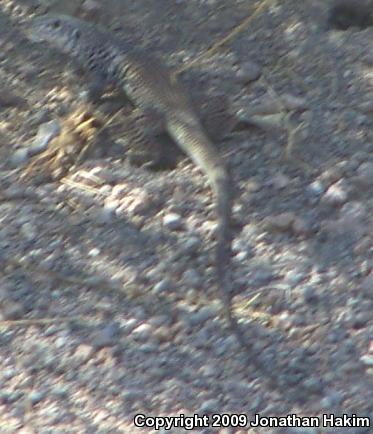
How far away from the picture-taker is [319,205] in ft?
16.0

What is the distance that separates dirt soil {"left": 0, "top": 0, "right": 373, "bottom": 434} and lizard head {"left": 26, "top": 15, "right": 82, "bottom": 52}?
6 centimetres

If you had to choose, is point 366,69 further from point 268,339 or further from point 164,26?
point 268,339

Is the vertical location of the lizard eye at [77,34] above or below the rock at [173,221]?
above

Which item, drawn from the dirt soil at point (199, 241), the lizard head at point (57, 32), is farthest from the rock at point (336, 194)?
the lizard head at point (57, 32)

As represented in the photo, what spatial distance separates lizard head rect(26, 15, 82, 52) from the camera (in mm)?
5715

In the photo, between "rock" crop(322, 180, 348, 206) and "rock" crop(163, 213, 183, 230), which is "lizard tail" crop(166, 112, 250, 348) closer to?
"rock" crop(163, 213, 183, 230)

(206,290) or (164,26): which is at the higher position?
(164,26)

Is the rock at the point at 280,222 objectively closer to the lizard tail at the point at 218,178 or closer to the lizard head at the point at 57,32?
the lizard tail at the point at 218,178

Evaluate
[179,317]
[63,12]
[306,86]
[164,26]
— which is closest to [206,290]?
[179,317]

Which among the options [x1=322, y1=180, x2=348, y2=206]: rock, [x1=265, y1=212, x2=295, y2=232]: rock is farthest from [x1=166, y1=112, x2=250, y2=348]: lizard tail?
[x1=322, y1=180, x2=348, y2=206]: rock

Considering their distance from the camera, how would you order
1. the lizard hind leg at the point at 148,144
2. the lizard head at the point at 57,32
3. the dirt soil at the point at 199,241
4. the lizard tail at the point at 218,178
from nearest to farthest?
the dirt soil at the point at 199,241 → the lizard tail at the point at 218,178 → the lizard hind leg at the point at 148,144 → the lizard head at the point at 57,32

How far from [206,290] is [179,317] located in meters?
0.16

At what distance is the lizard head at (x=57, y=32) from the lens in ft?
18.7

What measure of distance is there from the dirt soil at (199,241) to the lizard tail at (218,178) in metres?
0.04
